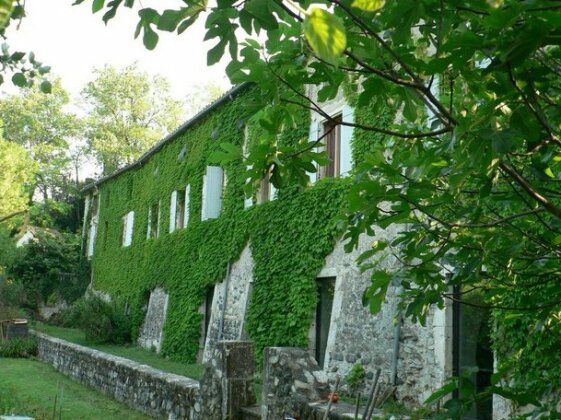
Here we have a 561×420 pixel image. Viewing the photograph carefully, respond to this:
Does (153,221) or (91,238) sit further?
(91,238)

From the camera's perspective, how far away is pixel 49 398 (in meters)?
11.2

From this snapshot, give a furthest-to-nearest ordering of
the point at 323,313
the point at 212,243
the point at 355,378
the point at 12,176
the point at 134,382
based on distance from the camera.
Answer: the point at 12,176 < the point at 212,243 < the point at 323,313 < the point at 134,382 < the point at 355,378

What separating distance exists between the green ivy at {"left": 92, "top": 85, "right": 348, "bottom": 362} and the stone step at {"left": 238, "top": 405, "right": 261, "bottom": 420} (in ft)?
8.78

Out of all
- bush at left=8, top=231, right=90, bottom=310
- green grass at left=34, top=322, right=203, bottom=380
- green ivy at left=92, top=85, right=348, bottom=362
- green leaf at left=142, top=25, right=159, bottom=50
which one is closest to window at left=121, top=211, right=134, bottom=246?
green ivy at left=92, top=85, right=348, bottom=362

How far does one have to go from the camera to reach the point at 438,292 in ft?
9.41

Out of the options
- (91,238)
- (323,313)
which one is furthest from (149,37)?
(91,238)

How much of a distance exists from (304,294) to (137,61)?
34.2 metres

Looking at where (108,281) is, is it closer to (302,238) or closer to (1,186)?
(1,186)

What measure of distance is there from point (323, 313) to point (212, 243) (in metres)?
5.58

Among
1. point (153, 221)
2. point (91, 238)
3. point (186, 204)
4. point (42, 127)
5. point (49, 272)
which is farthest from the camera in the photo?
point (42, 127)

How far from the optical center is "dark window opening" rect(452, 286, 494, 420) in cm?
832

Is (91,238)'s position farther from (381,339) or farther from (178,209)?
(381,339)

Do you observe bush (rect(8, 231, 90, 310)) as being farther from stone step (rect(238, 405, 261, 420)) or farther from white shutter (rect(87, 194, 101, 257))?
stone step (rect(238, 405, 261, 420))

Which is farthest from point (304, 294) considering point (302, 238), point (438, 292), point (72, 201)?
point (72, 201)
